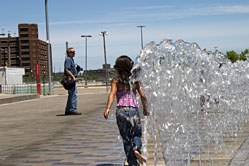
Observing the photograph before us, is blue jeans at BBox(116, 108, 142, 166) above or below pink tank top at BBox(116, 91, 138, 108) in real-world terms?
below

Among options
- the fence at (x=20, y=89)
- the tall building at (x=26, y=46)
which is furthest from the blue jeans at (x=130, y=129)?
the tall building at (x=26, y=46)

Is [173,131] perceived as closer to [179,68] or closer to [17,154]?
[179,68]

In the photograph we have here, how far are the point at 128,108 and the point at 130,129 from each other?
24 cm

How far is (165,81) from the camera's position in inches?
245

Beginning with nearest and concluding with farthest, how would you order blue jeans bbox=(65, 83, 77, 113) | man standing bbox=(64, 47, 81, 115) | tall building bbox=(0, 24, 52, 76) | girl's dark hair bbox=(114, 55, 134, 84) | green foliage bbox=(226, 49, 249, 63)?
1. girl's dark hair bbox=(114, 55, 134, 84)
2. man standing bbox=(64, 47, 81, 115)
3. blue jeans bbox=(65, 83, 77, 113)
4. green foliage bbox=(226, 49, 249, 63)
5. tall building bbox=(0, 24, 52, 76)

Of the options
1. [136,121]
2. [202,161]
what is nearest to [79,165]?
[136,121]

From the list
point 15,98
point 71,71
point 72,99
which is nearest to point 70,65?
point 71,71

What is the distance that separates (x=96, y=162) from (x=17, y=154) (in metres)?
1.67

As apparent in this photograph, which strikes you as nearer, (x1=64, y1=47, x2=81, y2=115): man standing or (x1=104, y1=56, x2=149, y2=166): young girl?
(x1=104, y1=56, x2=149, y2=166): young girl

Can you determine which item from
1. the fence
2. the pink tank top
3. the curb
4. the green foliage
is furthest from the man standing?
the green foliage

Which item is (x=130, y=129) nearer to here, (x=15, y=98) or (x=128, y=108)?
(x=128, y=108)

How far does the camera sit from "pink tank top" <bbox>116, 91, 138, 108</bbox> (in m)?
5.40

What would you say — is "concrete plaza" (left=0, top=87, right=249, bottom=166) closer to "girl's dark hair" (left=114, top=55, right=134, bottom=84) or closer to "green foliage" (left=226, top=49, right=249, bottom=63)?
"girl's dark hair" (left=114, top=55, right=134, bottom=84)

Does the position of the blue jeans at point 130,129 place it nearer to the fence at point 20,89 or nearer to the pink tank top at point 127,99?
the pink tank top at point 127,99
